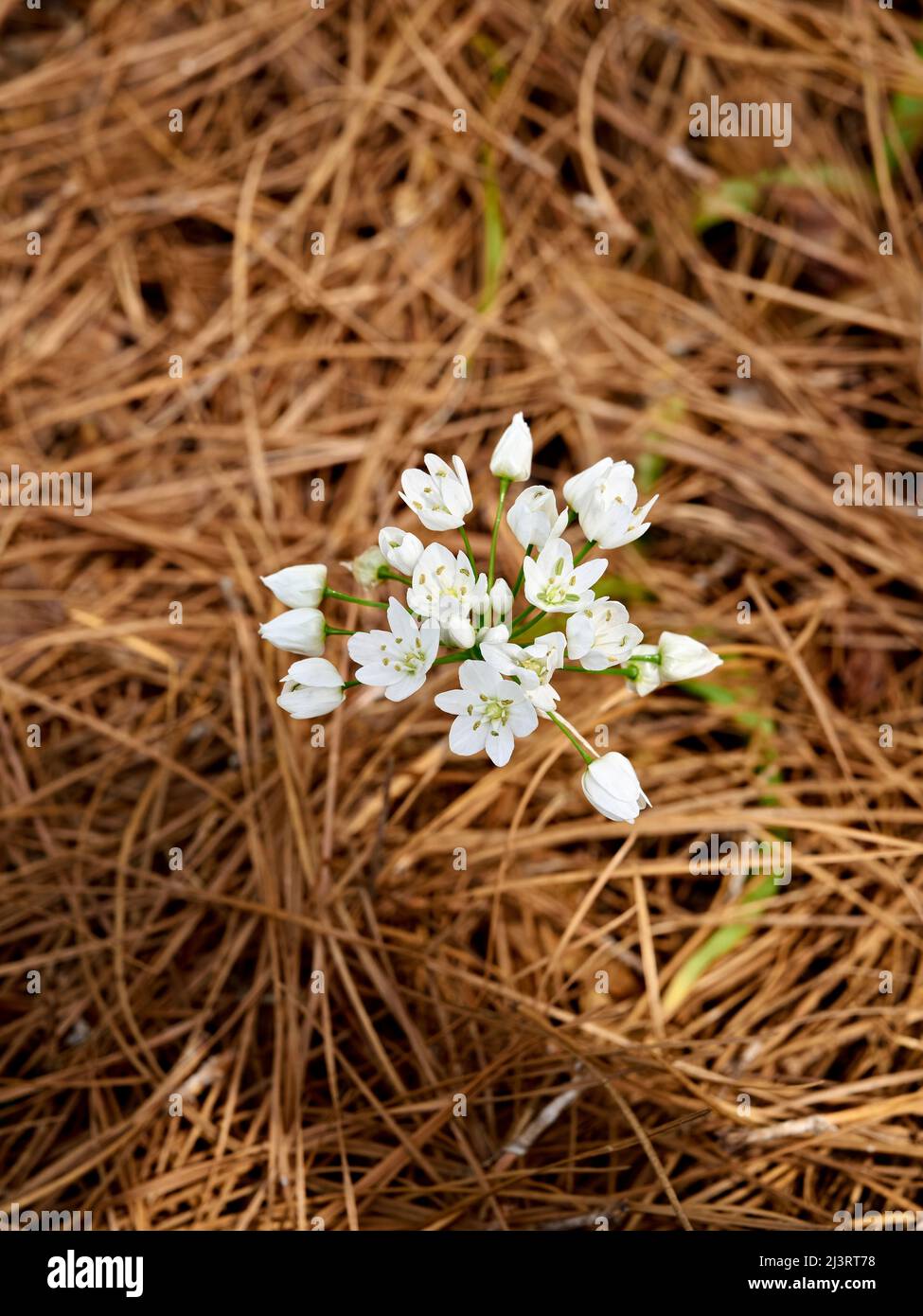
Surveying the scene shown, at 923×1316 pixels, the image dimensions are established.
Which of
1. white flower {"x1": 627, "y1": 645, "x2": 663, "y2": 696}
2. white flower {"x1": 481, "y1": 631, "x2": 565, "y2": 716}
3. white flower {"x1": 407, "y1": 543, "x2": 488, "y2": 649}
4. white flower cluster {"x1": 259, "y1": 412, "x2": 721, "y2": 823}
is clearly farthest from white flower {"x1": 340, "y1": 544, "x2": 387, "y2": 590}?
white flower {"x1": 627, "y1": 645, "x2": 663, "y2": 696}

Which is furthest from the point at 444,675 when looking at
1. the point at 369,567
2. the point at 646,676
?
the point at 646,676

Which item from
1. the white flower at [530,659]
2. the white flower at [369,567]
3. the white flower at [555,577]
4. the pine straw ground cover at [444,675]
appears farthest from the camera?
the pine straw ground cover at [444,675]

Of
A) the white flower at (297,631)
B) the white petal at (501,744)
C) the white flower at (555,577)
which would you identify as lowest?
the white petal at (501,744)

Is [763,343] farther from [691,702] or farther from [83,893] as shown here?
[83,893]

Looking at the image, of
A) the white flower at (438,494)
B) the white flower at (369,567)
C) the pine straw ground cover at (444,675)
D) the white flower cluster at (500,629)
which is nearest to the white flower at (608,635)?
the white flower cluster at (500,629)

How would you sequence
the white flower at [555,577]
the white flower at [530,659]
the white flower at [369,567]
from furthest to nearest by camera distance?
1. the white flower at [369,567]
2. the white flower at [555,577]
3. the white flower at [530,659]

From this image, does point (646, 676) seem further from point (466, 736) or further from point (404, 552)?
point (404, 552)

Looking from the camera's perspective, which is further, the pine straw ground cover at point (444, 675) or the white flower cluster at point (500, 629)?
the pine straw ground cover at point (444, 675)

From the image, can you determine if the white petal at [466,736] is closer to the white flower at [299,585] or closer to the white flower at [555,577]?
the white flower at [555,577]
